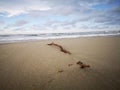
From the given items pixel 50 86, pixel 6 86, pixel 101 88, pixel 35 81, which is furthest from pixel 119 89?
pixel 6 86

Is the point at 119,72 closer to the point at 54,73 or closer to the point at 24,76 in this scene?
the point at 54,73

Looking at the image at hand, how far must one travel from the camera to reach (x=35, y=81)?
2100mm

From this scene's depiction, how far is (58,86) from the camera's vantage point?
1939 mm

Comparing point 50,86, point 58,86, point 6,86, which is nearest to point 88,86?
point 58,86

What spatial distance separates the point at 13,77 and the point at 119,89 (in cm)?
213

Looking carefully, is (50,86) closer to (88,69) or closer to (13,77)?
(13,77)

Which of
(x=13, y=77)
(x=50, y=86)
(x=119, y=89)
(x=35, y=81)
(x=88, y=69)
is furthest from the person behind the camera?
(x=88, y=69)

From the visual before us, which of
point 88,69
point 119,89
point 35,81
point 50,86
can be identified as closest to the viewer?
point 119,89

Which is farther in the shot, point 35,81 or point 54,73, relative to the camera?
point 54,73

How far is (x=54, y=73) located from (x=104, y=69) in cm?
124

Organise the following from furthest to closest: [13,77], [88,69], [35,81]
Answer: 1. [88,69]
2. [13,77]
3. [35,81]

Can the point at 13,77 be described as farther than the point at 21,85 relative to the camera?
Yes

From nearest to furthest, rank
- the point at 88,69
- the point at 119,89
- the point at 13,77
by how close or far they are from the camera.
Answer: the point at 119,89 < the point at 13,77 < the point at 88,69

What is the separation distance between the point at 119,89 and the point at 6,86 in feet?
6.86
